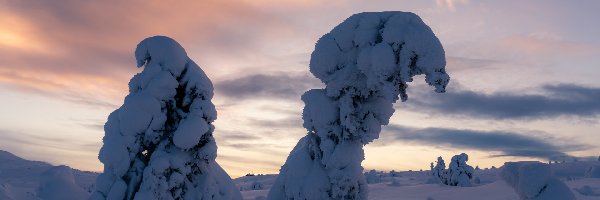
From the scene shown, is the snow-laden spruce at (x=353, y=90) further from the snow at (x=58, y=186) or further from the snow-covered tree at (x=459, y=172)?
the snow-covered tree at (x=459, y=172)

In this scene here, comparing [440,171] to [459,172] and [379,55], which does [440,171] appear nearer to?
[459,172]

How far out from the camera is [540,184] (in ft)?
57.0

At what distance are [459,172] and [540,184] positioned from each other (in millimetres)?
39155

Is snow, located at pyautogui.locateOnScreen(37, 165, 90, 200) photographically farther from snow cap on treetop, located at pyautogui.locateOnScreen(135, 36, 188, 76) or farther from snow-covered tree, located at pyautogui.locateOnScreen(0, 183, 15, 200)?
snow cap on treetop, located at pyautogui.locateOnScreen(135, 36, 188, 76)

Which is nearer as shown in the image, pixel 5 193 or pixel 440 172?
pixel 5 193

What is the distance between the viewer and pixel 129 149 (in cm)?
1712

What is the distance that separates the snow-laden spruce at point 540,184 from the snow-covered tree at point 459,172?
38131 millimetres

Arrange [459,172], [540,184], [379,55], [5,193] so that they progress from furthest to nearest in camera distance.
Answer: [459,172] → [5,193] → [540,184] → [379,55]

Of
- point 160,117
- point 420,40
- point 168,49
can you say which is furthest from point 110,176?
point 420,40

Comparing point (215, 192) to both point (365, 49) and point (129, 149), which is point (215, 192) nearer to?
point (129, 149)

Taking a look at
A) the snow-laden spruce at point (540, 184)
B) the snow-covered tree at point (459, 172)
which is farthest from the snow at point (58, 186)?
the snow-covered tree at point (459, 172)

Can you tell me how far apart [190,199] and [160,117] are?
2.89 meters

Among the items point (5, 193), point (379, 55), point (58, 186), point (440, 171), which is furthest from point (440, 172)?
point (379, 55)

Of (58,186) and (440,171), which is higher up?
(440,171)
